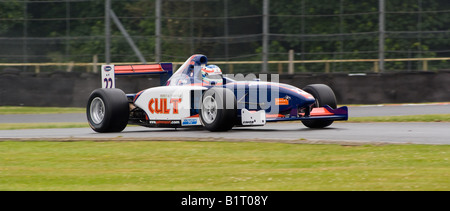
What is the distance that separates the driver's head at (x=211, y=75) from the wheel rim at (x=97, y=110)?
1993mm

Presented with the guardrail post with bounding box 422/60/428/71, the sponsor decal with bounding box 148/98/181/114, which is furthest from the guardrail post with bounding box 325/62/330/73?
the sponsor decal with bounding box 148/98/181/114

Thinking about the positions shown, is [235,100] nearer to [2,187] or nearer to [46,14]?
[2,187]

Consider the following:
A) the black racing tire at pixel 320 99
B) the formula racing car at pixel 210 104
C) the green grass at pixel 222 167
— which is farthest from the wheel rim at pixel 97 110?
the black racing tire at pixel 320 99

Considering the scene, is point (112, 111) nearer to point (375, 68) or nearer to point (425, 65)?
point (375, 68)

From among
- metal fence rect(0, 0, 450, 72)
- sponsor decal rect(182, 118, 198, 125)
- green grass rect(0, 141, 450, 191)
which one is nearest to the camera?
green grass rect(0, 141, 450, 191)

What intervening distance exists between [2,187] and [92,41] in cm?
1697

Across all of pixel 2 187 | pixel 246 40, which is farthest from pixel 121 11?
pixel 2 187

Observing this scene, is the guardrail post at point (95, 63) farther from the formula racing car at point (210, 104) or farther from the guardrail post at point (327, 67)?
the formula racing car at point (210, 104)

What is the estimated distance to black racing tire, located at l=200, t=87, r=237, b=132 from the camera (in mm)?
12523

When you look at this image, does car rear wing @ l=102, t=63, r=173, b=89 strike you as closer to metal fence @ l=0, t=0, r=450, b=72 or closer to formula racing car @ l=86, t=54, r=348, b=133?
formula racing car @ l=86, t=54, r=348, b=133

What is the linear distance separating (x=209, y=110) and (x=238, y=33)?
1061 cm

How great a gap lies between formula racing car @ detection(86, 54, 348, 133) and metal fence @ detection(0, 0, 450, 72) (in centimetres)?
853

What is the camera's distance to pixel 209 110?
13070mm

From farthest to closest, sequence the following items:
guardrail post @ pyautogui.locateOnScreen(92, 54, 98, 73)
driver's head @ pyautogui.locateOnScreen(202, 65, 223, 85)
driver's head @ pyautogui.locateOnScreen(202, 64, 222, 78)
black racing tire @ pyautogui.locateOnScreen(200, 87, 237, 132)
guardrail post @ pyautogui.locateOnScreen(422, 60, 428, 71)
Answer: guardrail post @ pyautogui.locateOnScreen(92, 54, 98, 73), guardrail post @ pyautogui.locateOnScreen(422, 60, 428, 71), driver's head @ pyautogui.locateOnScreen(202, 64, 222, 78), driver's head @ pyautogui.locateOnScreen(202, 65, 223, 85), black racing tire @ pyautogui.locateOnScreen(200, 87, 237, 132)
